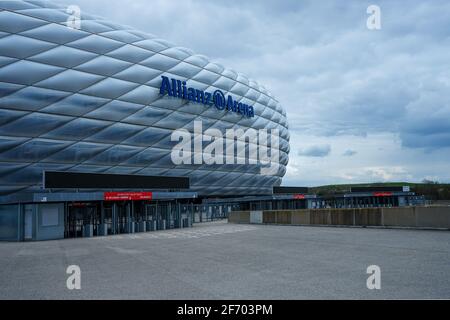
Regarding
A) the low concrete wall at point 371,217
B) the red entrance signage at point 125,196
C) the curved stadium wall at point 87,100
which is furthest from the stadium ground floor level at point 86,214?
the low concrete wall at point 371,217

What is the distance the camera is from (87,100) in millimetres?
37812

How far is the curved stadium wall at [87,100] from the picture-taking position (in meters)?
33.8

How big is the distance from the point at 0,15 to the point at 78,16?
7.18 metres

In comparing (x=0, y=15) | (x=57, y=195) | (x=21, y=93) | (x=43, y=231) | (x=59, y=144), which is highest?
(x=0, y=15)

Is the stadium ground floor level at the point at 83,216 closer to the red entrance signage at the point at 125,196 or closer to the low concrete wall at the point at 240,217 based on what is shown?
the red entrance signage at the point at 125,196

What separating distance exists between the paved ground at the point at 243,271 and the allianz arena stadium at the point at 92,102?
41.0 feet

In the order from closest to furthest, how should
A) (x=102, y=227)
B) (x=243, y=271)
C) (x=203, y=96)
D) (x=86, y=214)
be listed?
1. (x=243, y=271)
2. (x=102, y=227)
3. (x=86, y=214)
4. (x=203, y=96)

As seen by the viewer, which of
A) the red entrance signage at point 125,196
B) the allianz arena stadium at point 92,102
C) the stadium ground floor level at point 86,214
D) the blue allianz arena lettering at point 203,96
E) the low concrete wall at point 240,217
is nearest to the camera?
the stadium ground floor level at point 86,214

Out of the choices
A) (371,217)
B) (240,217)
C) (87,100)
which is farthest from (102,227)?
(371,217)

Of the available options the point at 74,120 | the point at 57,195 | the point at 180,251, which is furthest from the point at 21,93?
the point at 180,251

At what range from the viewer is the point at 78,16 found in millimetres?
39406

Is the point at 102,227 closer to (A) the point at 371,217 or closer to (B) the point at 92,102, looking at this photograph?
(B) the point at 92,102

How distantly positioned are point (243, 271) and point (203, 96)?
131 feet

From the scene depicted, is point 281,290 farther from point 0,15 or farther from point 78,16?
point 78,16
